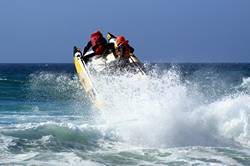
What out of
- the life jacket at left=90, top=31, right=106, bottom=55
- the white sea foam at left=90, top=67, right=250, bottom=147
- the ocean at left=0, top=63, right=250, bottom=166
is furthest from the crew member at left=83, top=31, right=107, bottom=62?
the white sea foam at left=90, top=67, right=250, bottom=147

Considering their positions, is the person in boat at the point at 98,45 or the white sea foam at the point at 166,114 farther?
the person in boat at the point at 98,45

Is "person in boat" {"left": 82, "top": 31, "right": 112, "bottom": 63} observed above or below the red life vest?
above

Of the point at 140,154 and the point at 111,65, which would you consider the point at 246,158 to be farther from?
the point at 111,65

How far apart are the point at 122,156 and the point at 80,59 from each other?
5.87m

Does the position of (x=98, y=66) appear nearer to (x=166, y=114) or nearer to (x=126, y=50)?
(x=126, y=50)

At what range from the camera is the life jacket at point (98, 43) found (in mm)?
14516

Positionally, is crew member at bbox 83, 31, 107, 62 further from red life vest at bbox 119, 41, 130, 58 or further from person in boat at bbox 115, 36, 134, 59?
red life vest at bbox 119, 41, 130, 58

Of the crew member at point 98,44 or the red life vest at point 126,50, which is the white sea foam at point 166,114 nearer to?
the red life vest at point 126,50

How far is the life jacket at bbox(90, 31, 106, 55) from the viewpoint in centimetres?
1452

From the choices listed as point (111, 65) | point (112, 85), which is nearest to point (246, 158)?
point (112, 85)

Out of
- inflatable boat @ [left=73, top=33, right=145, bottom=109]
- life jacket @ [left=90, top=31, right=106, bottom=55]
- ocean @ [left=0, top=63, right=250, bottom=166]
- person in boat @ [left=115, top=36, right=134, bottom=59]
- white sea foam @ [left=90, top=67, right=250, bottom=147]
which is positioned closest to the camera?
ocean @ [left=0, top=63, right=250, bottom=166]

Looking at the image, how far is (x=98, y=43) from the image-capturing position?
47.6ft

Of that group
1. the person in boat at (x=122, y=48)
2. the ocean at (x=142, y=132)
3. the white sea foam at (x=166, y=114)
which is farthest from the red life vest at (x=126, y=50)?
the white sea foam at (x=166, y=114)

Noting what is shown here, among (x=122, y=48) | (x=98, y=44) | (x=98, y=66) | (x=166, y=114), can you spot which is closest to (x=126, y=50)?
(x=122, y=48)
